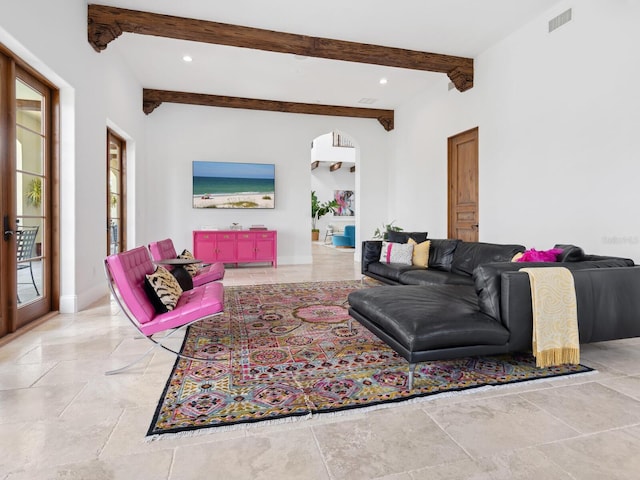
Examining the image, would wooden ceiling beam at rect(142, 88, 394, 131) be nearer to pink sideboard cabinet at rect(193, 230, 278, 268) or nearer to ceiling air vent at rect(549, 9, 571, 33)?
pink sideboard cabinet at rect(193, 230, 278, 268)

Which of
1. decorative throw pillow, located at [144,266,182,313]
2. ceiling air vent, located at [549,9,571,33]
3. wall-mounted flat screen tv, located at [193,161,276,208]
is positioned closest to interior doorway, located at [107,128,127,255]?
wall-mounted flat screen tv, located at [193,161,276,208]

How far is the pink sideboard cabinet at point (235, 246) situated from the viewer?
283 inches

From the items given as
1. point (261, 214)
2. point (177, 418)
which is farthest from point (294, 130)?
point (177, 418)

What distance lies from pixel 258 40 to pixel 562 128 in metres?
3.78

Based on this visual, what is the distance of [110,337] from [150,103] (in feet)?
17.8

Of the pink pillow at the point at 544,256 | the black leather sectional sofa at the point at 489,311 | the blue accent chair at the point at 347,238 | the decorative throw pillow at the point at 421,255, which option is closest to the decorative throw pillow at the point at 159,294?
the black leather sectional sofa at the point at 489,311

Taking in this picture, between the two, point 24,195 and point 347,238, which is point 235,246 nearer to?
point 24,195

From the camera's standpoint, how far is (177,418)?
6.01 ft

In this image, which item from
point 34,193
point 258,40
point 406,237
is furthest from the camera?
point 406,237

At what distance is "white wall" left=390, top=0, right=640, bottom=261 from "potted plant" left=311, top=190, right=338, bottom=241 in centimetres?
916

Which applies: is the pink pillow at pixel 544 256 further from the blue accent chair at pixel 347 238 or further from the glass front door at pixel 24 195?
the blue accent chair at pixel 347 238

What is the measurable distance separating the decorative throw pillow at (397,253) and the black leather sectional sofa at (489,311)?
2.20 meters

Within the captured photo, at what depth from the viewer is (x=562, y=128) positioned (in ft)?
13.8

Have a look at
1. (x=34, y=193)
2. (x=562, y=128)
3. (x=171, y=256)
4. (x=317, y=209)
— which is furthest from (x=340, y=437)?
(x=317, y=209)
